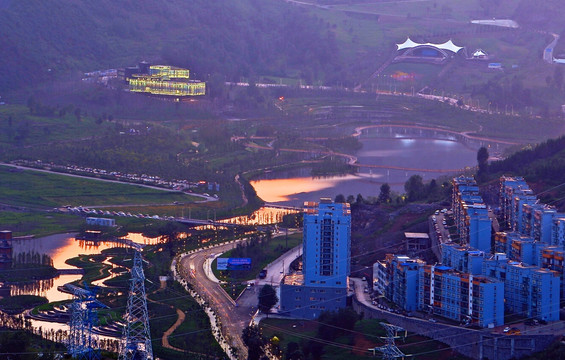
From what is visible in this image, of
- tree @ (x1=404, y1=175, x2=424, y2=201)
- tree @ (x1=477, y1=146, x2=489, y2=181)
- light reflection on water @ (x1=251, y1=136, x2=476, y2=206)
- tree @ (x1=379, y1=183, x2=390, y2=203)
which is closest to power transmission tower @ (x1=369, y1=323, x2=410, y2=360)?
tree @ (x1=379, y1=183, x2=390, y2=203)

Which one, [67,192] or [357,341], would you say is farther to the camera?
[67,192]

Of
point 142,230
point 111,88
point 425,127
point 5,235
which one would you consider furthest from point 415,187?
point 111,88

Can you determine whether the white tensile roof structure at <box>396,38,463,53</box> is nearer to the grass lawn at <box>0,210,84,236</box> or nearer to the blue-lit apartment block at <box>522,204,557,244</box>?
the grass lawn at <box>0,210,84,236</box>

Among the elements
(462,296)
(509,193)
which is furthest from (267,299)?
(509,193)

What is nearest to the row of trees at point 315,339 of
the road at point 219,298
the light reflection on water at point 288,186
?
the road at point 219,298

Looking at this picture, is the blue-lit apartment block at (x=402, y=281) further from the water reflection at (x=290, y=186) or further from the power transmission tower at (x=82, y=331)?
the water reflection at (x=290, y=186)

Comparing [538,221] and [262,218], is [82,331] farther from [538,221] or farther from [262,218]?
[262,218]

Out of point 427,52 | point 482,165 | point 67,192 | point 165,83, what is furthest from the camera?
point 427,52
